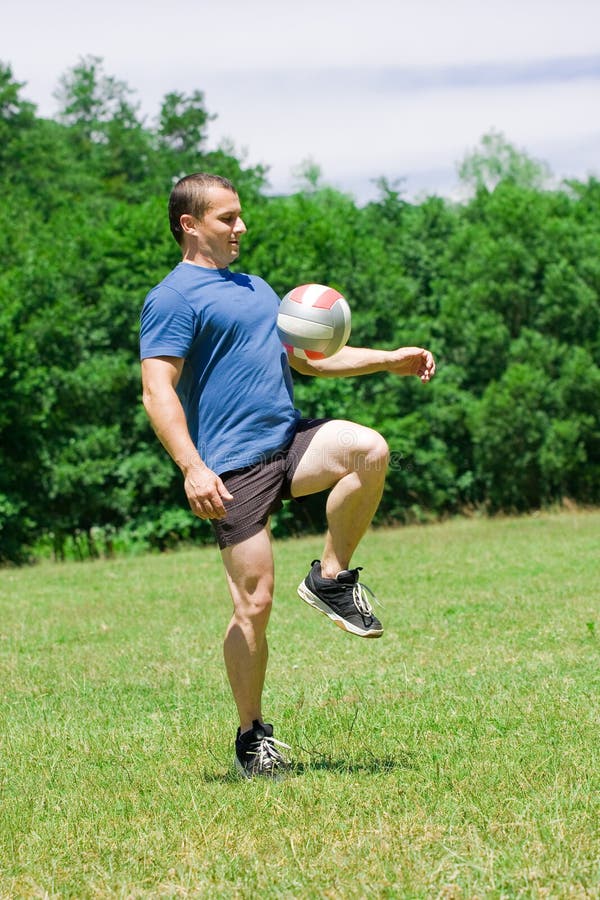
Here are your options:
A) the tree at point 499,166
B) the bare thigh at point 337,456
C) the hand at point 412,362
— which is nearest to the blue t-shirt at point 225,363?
the bare thigh at point 337,456

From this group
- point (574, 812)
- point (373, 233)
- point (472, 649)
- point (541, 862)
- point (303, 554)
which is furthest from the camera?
point (373, 233)

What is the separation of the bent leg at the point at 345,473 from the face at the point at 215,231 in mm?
993

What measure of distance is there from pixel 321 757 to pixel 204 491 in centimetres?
167

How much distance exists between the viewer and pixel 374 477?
548 centimetres

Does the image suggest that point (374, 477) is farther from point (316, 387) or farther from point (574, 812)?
point (316, 387)

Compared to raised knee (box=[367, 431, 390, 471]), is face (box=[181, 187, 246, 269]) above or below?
above

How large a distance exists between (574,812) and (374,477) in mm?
1746

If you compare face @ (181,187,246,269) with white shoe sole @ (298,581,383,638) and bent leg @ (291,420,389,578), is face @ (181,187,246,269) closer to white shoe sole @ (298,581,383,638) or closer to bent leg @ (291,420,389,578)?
bent leg @ (291,420,389,578)

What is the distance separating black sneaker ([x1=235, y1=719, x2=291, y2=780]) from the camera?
217 inches

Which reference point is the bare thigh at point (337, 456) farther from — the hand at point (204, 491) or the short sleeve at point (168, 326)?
the short sleeve at point (168, 326)

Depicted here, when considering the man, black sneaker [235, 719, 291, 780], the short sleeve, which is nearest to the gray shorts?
the man

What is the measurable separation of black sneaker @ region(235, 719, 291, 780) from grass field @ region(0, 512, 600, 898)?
3.6 inches

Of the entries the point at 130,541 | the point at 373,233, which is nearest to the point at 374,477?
the point at 130,541

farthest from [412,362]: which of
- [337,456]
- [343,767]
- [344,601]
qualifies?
[343,767]
